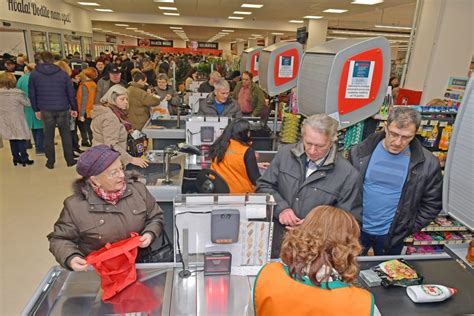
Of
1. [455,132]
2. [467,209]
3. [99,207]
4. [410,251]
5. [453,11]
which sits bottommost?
[410,251]

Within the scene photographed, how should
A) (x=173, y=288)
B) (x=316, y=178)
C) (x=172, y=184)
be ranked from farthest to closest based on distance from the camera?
(x=172, y=184) < (x=316, y=178) < (x=173, y=288)

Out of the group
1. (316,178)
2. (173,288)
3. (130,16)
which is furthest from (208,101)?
(130,16)

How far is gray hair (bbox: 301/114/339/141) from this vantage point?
198cm

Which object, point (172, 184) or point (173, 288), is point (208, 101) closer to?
point (172, 184)

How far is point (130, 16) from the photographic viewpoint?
13531mm

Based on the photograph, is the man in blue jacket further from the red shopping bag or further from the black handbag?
the red shopping bag

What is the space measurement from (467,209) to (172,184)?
2203 mm

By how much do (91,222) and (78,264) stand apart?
9.1 inches

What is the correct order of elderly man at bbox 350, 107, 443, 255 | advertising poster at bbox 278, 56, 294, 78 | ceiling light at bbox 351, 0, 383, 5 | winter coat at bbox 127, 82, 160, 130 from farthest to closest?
ceiling light at bbox 351, 0, 383, 5 → winter coat at bbox 127, 82, 160, 130 → advertising poster at bbox 278, 56, 294, 78 → elderly man at bbox 350, 107, 443, 255

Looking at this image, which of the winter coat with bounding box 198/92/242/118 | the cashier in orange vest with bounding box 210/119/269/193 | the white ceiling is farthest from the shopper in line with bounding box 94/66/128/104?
the white ceiling

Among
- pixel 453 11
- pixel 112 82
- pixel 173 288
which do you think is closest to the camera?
pixel 173 288

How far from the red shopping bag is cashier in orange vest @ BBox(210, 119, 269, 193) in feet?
4.16

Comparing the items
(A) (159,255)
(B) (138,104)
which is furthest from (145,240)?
(B) (138,104)

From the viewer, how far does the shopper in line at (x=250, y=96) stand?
19.4ft
